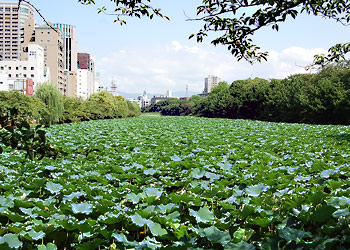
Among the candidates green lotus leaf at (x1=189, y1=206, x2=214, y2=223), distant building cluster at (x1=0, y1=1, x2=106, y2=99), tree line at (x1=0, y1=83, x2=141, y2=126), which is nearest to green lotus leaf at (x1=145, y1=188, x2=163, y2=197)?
green lotus leaf at (x1=189, y1=206, x2=214, y2=223)

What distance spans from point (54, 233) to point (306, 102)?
3407cm

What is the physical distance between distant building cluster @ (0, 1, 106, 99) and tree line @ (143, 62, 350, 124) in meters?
27.3

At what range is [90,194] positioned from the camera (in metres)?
4.11

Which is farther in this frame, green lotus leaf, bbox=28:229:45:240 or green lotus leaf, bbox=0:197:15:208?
green lotus leaf, bbox=0:197:15:208

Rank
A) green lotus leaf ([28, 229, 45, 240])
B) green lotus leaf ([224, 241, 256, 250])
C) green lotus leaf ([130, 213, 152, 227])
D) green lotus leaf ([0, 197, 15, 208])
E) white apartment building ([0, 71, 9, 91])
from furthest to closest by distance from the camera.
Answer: white apartment building ([0, 71, 9, 91])
green lotus leaf ([0, 197, 15, 208])
green lotus leaf ([130, 213, 152, 227])
green lotus leaf ([28, 229, 45, 240])
green lotus leaf ([224, 241, 256, 250])

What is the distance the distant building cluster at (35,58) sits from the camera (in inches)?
2644

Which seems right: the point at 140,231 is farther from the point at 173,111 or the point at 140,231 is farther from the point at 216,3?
the point at 173,111

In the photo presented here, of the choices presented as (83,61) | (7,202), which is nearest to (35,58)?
(83,61)

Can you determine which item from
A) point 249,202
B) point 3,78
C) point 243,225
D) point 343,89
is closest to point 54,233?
point 243,225

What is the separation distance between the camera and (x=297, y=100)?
35438 mm

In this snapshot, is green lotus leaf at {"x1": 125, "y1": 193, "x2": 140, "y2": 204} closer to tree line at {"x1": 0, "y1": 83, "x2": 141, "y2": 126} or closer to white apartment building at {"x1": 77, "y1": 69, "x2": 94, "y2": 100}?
tree line at {"x1": 0, "y1": 83, "x2": 141, "y2": 126}

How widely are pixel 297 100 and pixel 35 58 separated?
55.4 meters

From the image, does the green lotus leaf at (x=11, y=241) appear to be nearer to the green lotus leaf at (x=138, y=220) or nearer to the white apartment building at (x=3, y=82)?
the green lotus leaf at (x=138, y=220)

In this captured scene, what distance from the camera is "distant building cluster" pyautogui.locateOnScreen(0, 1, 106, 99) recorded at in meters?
67.2
